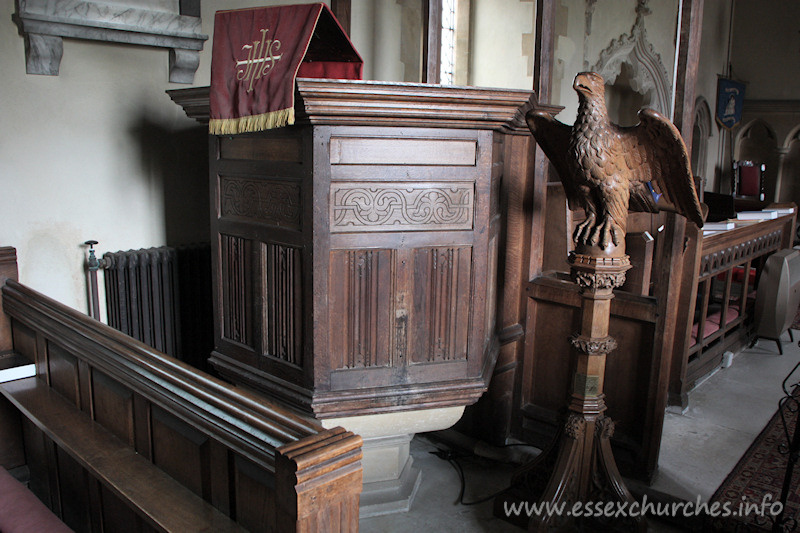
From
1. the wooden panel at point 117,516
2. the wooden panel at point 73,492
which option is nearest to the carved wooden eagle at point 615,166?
the wooden panel at point 117,516

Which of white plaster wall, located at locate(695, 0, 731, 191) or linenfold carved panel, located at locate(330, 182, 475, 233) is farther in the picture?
white plaster wall, located at locate(695, 0, 731, 191)

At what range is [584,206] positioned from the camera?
80.4 inches

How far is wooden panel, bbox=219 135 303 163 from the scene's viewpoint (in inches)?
72.1

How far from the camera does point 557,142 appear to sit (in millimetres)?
2068

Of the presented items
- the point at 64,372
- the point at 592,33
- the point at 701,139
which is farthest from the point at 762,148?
the point at 64,372

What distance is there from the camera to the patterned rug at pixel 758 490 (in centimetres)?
214

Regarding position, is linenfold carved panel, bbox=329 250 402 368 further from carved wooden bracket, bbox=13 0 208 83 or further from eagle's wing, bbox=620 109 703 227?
carved wooden bracket, bbox=13 0 208 83

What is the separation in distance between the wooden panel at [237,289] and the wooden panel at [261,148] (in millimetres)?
269

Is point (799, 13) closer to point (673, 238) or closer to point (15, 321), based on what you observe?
point (673, 238)

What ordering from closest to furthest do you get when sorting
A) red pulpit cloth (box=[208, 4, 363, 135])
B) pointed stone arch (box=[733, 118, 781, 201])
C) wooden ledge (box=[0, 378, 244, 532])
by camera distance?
wooden ledge (box=[0, 378, 244, 532]), red pulpit cloth (box=[208, 4, 363, 135]), pointed stone arch (box=[733, 118, 781, 201])

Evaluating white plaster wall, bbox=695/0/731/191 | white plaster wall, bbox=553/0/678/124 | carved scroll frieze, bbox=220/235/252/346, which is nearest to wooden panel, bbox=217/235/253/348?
carved scroll frieze, bbox=220/235/252/346

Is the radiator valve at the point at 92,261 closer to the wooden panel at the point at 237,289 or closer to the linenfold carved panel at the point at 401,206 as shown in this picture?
the wooden panel at the point at 237,289

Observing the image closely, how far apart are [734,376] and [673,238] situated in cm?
160

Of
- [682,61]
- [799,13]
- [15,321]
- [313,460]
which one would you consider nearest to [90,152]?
[15,321]
